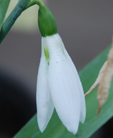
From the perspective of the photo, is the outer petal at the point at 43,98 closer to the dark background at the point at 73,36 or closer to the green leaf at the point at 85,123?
the green leaf at the point at 85,123

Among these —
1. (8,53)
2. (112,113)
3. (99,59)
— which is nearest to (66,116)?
(112,113)

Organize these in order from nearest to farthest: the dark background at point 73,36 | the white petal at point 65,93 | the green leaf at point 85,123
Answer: the white petal at point 65,93, the green leaf at point 85,123, the dark background at point 73,36

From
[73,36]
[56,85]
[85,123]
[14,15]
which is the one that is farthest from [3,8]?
[73,36]

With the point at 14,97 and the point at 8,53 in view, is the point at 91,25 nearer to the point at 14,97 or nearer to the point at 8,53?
the point at 8,53

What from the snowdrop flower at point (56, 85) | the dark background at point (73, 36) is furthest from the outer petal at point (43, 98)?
the dark background at point (73, 36)

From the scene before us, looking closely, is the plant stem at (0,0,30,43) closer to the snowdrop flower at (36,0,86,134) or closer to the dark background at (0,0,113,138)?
the snowdrop flower at (36,0,86,134)

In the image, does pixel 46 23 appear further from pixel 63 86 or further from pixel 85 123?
pixel 85 123

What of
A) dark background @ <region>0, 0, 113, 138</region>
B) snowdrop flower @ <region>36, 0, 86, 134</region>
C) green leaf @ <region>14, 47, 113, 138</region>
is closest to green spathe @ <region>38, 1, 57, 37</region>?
snowdrop flower @ <region>36, 0, 86, 134</region>
